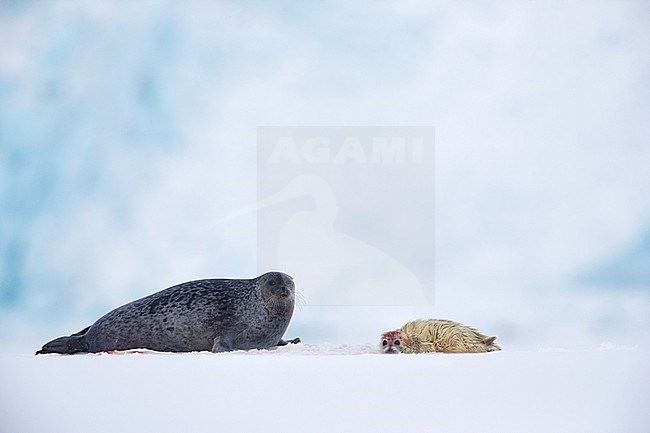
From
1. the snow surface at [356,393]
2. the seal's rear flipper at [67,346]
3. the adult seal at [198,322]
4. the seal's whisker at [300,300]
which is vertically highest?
the seal's whisker at [300,300]

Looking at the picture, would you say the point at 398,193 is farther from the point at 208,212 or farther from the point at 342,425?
the point at 342,425

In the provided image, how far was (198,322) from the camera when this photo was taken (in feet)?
7.39

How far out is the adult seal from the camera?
7.37 feet

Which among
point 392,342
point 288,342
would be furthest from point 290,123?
point 392,342

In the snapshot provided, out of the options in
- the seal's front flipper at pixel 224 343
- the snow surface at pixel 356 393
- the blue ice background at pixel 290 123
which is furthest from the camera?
the blue ice background at pixel 290 123

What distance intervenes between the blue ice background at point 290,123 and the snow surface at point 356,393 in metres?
1.13

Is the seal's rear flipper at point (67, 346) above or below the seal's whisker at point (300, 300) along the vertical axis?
below

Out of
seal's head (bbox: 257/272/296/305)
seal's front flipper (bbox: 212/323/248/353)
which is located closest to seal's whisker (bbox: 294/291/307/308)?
seal's head (bbox: 257/272/296/305)

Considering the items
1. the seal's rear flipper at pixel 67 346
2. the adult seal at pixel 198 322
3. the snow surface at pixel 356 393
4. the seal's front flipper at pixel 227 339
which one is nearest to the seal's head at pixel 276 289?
the adult seal at pixel 198 322

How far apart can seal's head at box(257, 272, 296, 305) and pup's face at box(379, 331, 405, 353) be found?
1.32ft

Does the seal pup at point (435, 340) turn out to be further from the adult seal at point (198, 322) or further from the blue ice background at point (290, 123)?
the blue ice background at point (290, 123)

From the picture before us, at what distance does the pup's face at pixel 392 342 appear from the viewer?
1987 millimetres

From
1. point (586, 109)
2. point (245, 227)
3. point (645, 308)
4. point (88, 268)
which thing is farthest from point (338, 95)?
point (645, 308)

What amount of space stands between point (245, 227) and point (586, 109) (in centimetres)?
133
